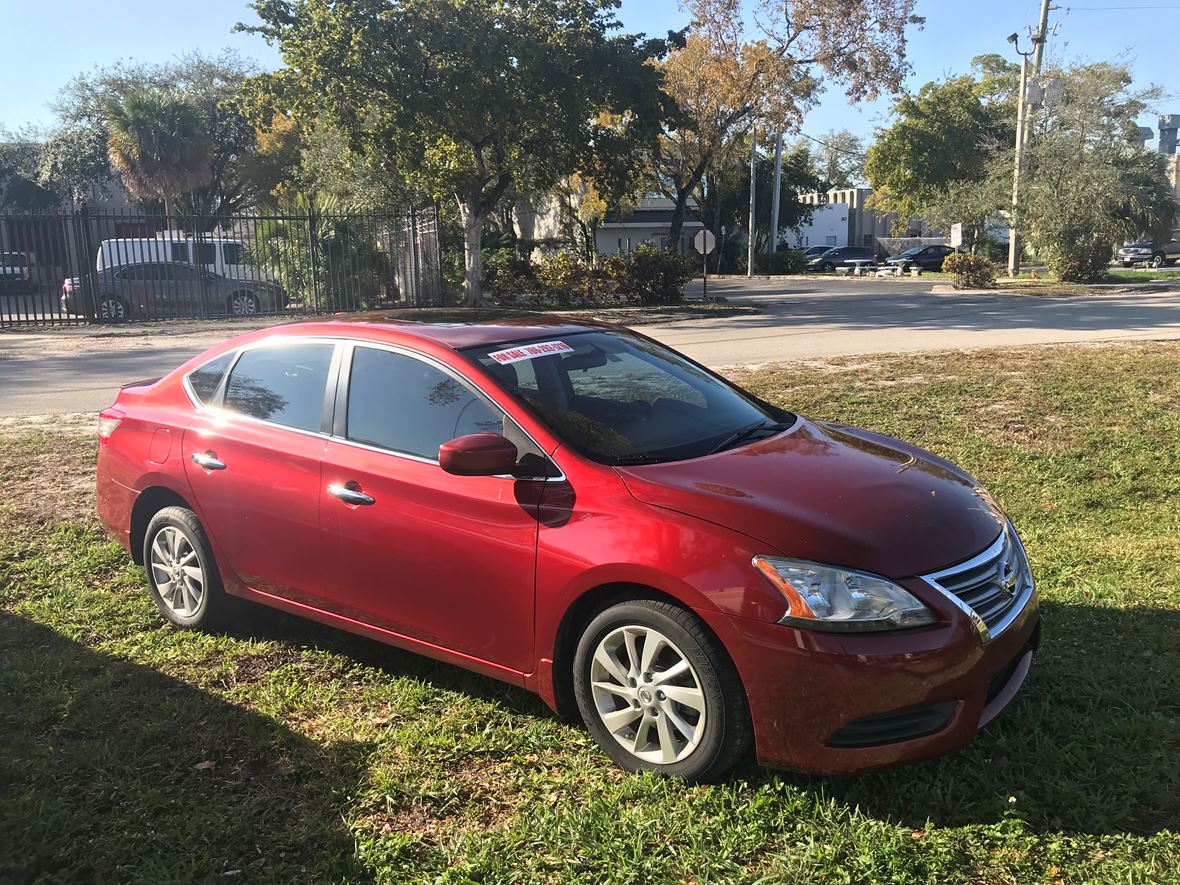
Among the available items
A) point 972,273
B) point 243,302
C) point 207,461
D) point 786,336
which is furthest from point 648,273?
point 207,461

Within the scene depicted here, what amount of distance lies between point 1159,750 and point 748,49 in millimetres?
29280

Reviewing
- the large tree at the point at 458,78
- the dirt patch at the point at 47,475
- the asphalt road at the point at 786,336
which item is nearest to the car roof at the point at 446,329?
the dirt patch at the point at 47,475

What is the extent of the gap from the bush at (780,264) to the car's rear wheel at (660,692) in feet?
168

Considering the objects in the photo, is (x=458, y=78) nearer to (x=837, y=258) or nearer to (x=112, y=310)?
(x=112, y=310)

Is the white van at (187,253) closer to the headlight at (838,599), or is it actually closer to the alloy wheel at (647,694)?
the alloy wheel at (647,694)

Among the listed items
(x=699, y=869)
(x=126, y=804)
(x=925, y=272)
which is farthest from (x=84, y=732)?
(x=925, y=272)

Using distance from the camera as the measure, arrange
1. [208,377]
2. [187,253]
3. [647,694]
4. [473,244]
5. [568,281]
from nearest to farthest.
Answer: [647,694]
[208,377]
[187,253]
[473,244]
[568,281]

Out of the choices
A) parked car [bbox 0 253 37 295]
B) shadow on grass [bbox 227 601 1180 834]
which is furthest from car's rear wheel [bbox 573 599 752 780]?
parked car [bbox 0 253 37 295]

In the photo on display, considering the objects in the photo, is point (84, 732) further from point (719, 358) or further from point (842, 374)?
point (719, 358)

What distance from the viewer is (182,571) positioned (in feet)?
14.4

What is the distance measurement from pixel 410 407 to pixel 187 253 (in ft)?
68.1

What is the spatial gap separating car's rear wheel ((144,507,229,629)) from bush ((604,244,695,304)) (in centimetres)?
2058

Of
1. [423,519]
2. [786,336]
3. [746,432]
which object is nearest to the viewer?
[423,519]

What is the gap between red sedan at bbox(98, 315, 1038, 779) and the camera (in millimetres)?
2781
